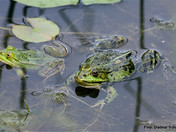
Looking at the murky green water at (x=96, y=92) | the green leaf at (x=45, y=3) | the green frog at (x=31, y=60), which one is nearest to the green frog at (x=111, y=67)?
the murky green water at (x=96, y=92)

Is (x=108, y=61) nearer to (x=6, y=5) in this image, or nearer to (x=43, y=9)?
(x=43, y=9)

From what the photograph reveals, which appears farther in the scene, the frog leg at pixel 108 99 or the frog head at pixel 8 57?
the frog head at pixel 8 57

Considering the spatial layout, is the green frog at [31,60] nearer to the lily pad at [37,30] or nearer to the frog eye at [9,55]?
the frog eye at [9,55]

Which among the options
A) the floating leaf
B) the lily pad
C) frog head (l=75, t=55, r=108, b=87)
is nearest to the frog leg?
frog head (l=75, t=55, r=108, b=87)

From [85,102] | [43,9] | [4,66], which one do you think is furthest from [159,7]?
[4,66]

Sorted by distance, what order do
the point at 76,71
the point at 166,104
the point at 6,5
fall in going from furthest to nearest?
the point at 6,5 → the point at 76,71 → the point at 166,104

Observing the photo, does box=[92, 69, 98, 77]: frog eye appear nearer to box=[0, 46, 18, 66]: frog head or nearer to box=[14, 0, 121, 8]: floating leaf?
box=[0, 46, 18, 66]: frog head

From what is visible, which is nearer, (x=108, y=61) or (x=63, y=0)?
(x=108, y=61)
